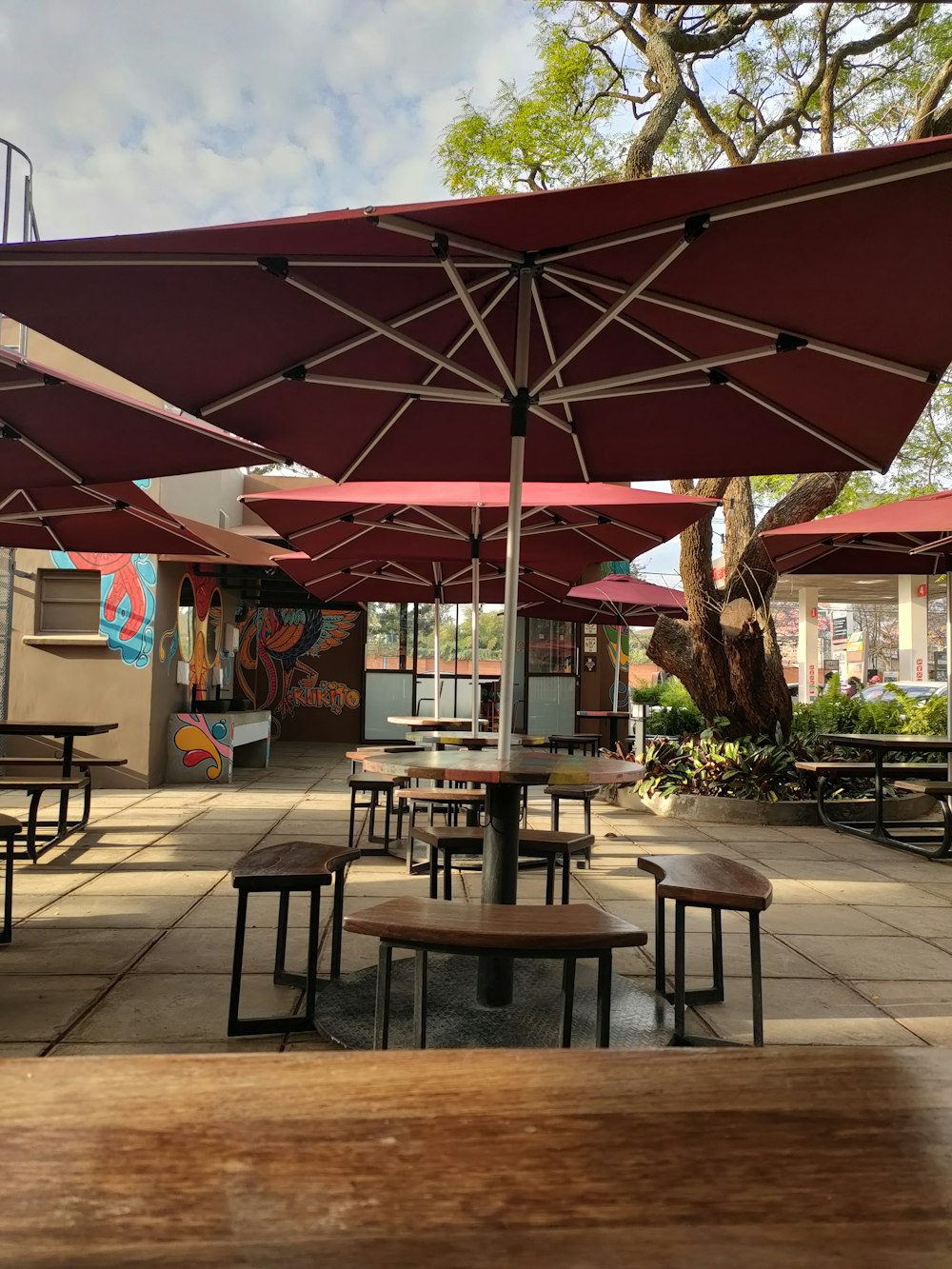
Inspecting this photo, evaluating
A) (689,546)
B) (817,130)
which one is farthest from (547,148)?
(689,546)

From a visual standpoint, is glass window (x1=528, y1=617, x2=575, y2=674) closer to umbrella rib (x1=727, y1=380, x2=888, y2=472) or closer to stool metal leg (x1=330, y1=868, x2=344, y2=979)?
umbrella rib (x1=727, y1=380, x2=888, y2=472)

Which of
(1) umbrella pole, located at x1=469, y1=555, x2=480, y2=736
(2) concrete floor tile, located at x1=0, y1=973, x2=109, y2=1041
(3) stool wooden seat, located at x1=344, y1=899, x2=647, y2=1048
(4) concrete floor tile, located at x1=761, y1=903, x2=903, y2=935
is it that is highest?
(1) umbrella pole, located at x1=469, y1=555, x2=480, y2=736

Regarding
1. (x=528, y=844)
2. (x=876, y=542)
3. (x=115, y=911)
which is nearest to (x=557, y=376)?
(x=528, y=844)

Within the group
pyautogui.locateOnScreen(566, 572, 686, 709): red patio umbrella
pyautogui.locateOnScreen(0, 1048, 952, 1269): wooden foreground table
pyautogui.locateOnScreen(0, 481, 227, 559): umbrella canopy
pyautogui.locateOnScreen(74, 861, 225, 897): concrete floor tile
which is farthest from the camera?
pyautogui.locateOnScreen(566, 572, 686, 709): red patio umbrella

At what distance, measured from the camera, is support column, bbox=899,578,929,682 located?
79.2 feet

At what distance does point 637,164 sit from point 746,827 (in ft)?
23.3

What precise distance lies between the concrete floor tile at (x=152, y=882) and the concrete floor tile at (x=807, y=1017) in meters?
3.05

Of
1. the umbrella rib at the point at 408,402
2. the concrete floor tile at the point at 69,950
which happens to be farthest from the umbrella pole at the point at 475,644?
the concrete floor tile at the point at 69,950

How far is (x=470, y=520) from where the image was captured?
19.2 feet

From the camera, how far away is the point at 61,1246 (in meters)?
0.43

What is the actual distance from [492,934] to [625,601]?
7671 millimetres

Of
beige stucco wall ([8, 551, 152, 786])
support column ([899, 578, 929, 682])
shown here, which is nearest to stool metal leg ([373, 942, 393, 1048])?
beige stucco wall ([8, 551, 152, 786])

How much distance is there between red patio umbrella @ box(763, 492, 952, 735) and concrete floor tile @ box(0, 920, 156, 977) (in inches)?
211

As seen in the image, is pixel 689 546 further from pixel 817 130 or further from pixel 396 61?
pixel 396 61
